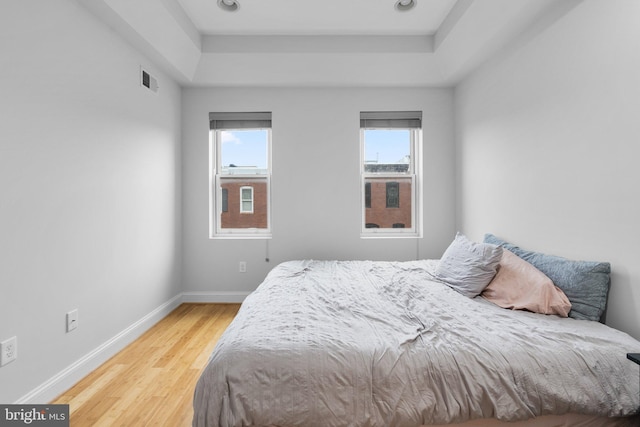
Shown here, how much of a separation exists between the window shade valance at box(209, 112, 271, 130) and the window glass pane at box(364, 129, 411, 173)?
3.64 feet

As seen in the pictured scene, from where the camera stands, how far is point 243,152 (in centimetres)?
339

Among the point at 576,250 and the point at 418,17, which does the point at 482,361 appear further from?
the point at 418,17

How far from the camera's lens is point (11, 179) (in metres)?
1.46

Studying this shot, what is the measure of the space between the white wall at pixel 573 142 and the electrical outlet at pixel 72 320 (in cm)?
296

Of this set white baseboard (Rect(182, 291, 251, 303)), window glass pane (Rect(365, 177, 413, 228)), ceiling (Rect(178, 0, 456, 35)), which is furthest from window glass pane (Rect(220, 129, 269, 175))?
white baseboard (Rect(182, 291, 251, 303))

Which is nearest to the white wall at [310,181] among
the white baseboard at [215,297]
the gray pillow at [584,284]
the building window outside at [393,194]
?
the white baseboard at [215,297]

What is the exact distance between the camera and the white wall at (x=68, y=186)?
1475 mm

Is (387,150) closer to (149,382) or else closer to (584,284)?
(584,284)

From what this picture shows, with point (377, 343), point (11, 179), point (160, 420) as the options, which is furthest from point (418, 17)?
point (160, 420)

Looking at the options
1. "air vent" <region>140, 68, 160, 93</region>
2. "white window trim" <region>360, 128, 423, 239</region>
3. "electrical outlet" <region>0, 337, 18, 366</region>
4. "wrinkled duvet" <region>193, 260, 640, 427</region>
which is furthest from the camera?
"white window trim" <region>360, 128, 423, 239</region>

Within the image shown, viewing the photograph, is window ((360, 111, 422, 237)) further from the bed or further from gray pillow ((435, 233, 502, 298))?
the bed

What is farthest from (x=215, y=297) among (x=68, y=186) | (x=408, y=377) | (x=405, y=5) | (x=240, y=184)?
(x=405, y=5)

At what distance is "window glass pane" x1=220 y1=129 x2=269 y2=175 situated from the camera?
3379mm

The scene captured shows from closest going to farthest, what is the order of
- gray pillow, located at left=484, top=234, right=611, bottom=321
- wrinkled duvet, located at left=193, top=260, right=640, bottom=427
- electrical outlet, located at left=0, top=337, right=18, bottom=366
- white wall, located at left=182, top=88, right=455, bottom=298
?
wrinkled duvet, located at left=193, top=260, right=640, bottom=427, electrical outlet, located at left=0, top=337, right=18, bottom=366, gray pillow, located at left=484, top=234, right=611, bottom=321, white wall, located at left=182, top=88, right=455, bottom=298
